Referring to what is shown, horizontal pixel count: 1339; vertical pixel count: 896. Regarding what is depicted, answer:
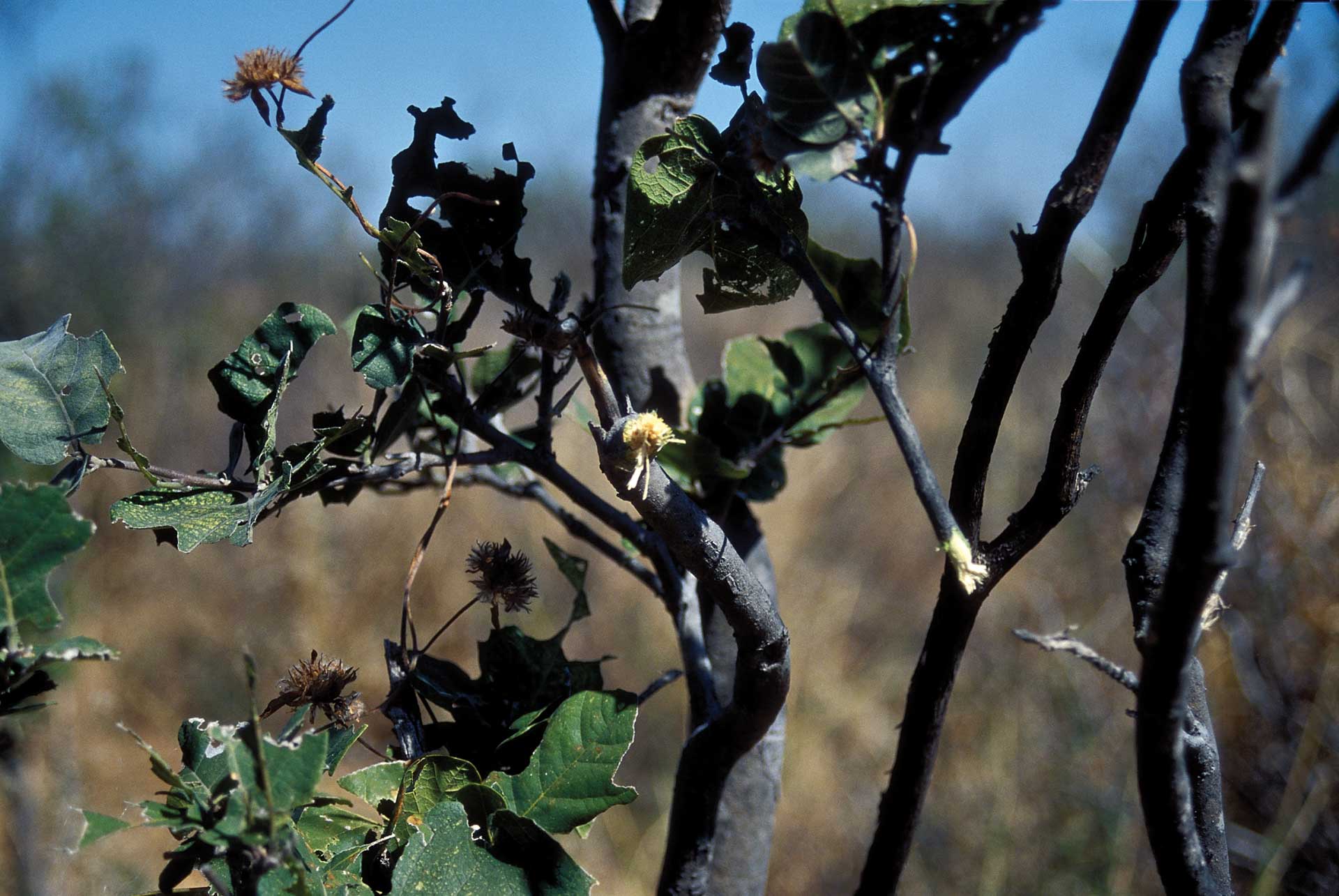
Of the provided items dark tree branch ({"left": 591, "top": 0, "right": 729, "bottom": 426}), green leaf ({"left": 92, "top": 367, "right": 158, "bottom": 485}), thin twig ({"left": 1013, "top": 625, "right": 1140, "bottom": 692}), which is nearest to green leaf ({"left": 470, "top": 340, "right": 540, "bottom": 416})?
dark tree branch ({"left": 591, "top": 0, "right": 729, "bottom": 426})

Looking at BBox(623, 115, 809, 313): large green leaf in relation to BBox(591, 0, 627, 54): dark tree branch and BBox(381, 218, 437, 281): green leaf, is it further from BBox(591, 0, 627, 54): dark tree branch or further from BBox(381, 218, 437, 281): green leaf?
BBox(591, 0, 627, 54): dark tree branch

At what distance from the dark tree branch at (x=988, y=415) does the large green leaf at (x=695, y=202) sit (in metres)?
0.10

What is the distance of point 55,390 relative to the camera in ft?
1.17

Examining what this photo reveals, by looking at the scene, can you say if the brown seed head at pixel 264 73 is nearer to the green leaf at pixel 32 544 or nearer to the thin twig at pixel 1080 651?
the green leaf at pixel 32 544

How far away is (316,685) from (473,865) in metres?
0.12

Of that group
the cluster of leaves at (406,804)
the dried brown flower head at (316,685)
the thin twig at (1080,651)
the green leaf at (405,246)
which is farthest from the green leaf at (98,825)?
the thin twig at (1080,651)

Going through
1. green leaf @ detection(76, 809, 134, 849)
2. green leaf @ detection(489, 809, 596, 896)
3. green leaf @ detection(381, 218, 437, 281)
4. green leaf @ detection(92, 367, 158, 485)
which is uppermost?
green leaf @ detection(381, 218, 437, 281)

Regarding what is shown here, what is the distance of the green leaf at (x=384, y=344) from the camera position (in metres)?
0.36

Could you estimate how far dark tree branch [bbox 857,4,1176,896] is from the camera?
0.92ft

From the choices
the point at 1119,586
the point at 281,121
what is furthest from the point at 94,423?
the point at 1119,586

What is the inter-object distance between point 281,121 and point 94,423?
0.16m

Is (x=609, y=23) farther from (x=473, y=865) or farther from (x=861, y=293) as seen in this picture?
(x=473, y=865)

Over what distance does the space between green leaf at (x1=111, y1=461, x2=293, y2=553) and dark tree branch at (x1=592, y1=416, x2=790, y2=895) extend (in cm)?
15

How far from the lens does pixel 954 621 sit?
35 centimetres
